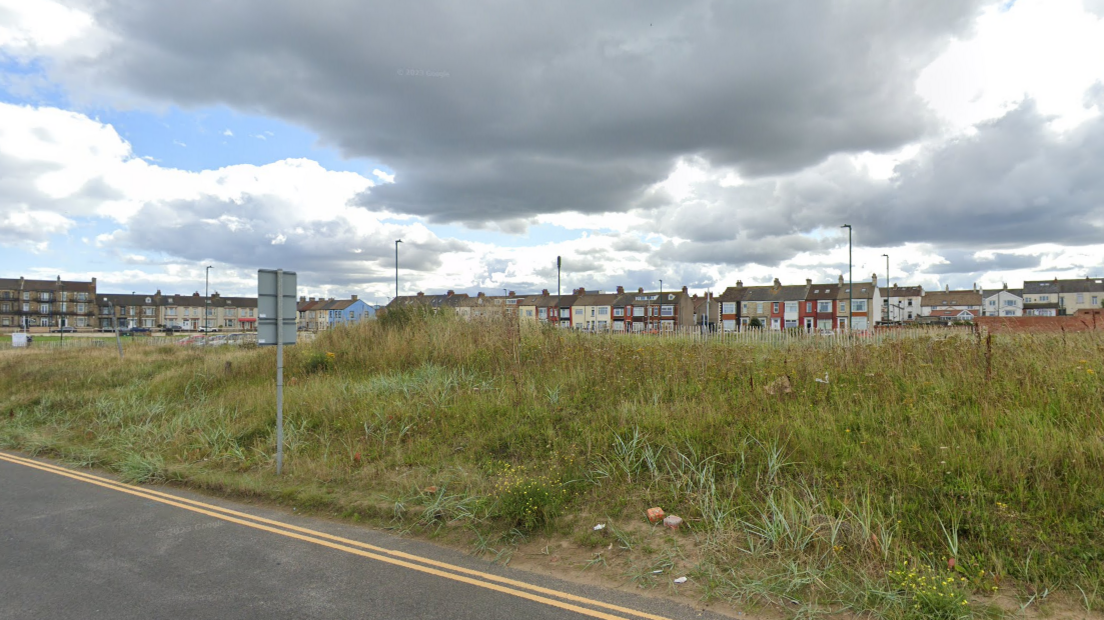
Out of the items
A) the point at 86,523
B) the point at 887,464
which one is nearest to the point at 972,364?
the point at 887,464

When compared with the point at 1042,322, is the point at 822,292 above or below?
above

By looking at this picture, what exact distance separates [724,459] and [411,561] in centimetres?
363

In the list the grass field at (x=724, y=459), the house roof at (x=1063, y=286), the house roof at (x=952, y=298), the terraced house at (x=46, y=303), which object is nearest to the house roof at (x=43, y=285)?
the terraced house at (x=46, y=303)

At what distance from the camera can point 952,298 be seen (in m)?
101

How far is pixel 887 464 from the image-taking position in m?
6.03

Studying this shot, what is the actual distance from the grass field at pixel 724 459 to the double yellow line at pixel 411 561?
547 millimetres

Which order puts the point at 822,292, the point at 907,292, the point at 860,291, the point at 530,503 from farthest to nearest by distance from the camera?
the point at 907,292
the point at 822,292
the point at 860,291
the point at 530,503

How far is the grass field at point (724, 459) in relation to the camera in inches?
188

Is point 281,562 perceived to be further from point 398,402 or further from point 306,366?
point 306,366

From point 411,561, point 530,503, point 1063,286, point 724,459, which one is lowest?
point 411,561

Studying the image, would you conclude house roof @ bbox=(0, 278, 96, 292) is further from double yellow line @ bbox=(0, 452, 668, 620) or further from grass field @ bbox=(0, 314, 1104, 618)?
double yellow line @ bbox=(0, 452, 668, 620)

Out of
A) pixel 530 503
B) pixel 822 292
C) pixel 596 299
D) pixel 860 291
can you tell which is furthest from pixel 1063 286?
pixel 530 503

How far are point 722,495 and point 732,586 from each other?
54.8 inches

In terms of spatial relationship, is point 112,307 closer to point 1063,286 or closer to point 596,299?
point 596,299
